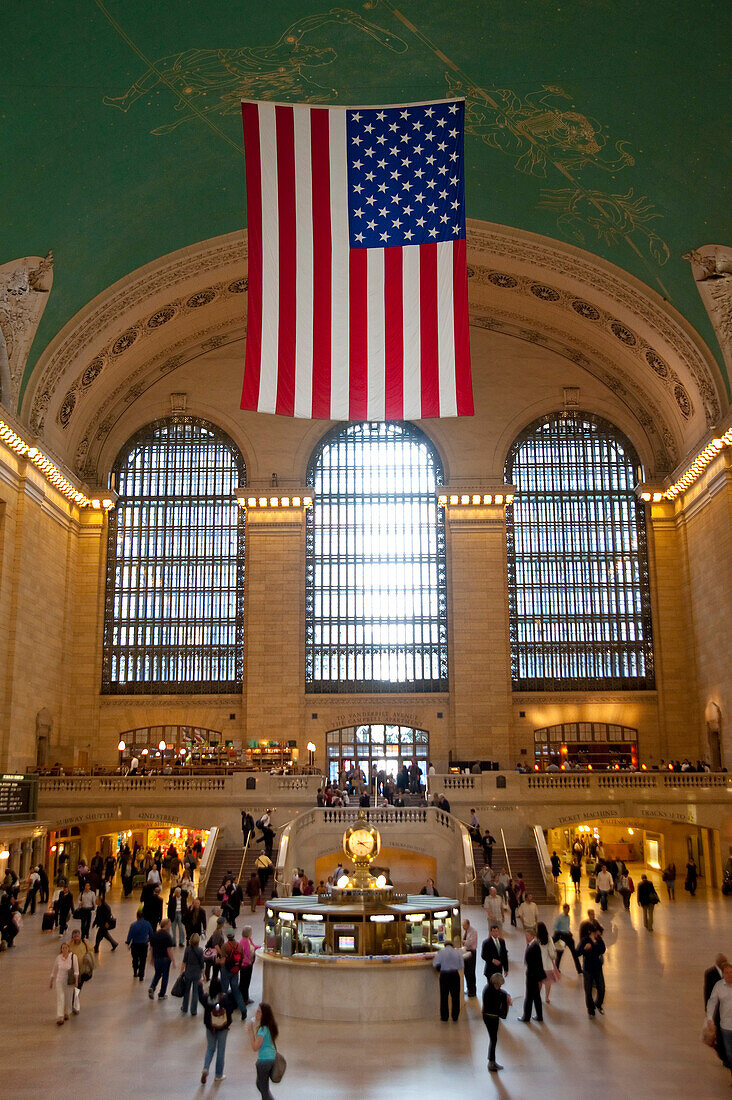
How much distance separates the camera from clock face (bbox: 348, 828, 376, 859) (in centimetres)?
1526

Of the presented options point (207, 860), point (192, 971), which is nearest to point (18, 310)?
point (207, 860)

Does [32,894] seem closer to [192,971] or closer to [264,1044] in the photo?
[192,971]

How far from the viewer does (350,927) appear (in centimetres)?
1392

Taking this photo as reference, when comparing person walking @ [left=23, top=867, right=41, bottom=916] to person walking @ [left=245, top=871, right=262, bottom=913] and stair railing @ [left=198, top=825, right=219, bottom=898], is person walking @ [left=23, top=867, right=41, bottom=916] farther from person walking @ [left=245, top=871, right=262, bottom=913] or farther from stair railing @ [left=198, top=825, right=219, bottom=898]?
→ person walking @ [left=245, top=871, right=262, bottom=913]

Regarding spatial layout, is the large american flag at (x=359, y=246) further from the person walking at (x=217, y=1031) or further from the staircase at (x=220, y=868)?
the staircase at (x=220, y=868)

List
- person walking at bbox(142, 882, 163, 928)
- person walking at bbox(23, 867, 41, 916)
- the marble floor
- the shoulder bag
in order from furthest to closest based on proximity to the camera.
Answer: person walking at bbox(23, 867, 41, 916), person walking at bbox(142, 882, 163, 928), the marble floor, the shoulder bag

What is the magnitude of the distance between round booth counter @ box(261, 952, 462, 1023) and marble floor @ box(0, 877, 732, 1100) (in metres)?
0.19

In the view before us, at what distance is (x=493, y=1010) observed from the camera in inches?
432

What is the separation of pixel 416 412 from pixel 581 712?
24.4 metres

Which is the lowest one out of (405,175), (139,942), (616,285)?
(139,942)

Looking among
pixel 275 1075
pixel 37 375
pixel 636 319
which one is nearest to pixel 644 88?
pixel 636 319

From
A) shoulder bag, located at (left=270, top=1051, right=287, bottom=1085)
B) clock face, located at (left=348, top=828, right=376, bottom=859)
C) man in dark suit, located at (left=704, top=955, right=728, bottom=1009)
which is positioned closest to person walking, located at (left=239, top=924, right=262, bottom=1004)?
clock face, located at (left=348, top=828, right=376, bottom=859)

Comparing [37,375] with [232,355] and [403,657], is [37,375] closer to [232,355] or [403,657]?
[232,355]

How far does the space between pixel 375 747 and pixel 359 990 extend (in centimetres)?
→ 2584
